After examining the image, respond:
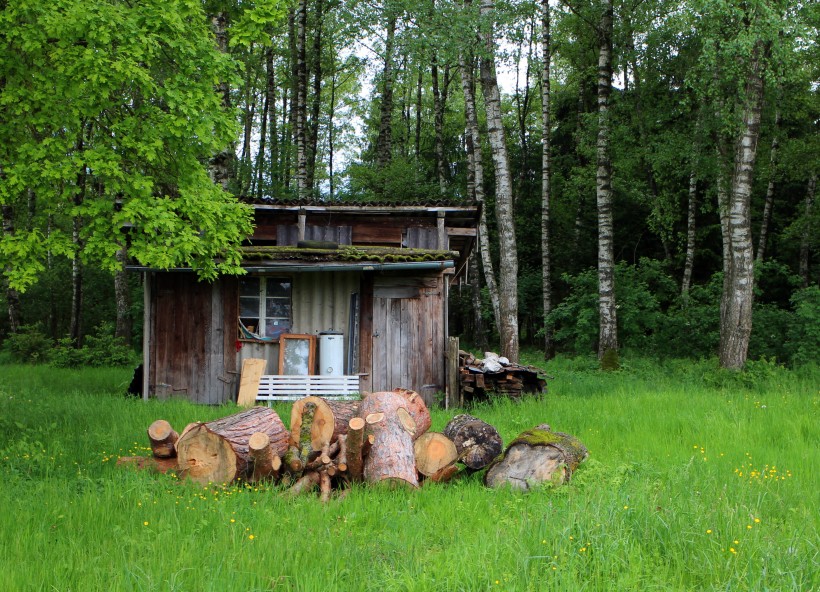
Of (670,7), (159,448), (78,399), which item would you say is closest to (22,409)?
(78,399)

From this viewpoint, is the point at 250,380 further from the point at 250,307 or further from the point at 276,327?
the point at 250,307

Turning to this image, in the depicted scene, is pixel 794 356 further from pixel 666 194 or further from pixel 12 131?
pixel 12 131

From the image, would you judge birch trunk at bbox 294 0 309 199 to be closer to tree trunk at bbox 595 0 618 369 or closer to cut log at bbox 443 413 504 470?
tree trunk at bbox 595 0 618 369

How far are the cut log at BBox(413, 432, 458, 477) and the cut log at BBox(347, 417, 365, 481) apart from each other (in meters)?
0.70

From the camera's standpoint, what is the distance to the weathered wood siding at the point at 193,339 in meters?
14.1

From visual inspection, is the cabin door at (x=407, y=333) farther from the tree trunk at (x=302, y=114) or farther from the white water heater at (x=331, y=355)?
the tree trunk at (x=302, y=114)

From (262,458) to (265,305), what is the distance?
24.5 feet

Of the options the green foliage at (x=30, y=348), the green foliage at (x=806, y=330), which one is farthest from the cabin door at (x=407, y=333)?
the green foliage at (x=30, y=348)

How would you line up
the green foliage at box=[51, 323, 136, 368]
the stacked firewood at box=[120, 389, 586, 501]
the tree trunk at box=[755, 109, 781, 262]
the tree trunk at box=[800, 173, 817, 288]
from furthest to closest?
1. the tree trunk at box=[800, 173, 817, 288]
2. the tree trunk at box=[755, 109, 781, 262]
3. the green foliage at box=[51, 323, 136, 368]
4. the stacked firewood at box=[120, 389, 586, 501]

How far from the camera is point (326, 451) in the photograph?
24.2 feet

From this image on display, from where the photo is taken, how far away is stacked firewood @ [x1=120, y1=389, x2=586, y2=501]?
7129mm

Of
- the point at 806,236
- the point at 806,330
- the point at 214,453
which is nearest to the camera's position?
the point at 214,453

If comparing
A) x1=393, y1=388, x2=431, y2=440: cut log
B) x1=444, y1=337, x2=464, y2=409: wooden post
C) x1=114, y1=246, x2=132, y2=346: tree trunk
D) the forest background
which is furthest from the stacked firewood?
x1=114, y1=246, x2=132, y2=346: tree trunk

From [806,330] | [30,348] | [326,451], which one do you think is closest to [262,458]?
[326,451]
